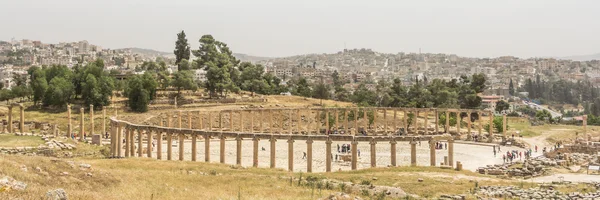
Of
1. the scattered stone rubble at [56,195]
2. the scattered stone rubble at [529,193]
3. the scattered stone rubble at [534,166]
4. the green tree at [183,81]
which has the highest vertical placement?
the green tree at [183,81]

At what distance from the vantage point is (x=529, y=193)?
3155 cm

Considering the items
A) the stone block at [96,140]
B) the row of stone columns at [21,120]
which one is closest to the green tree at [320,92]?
the stone block at [96,140]

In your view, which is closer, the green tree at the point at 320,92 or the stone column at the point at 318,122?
the stone column at the point at 318,122

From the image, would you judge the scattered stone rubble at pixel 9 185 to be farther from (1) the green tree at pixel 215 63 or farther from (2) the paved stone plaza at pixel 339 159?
(1) the green tree at pixel 215 63

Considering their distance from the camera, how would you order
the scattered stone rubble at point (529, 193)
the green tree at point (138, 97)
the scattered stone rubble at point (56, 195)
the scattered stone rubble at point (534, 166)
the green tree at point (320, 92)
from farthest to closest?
the green tree at point (320, 92), the green tree at point (138, 97), the scattered stone rubble at point (534, 166), the scattered stone rubble at point (529, 193), the scattered stone rubble at point (56, 195)

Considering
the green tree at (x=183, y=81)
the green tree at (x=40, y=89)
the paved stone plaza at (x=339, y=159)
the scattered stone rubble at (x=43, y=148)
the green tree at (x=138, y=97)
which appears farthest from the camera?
the green tree at (x=183, y=81)

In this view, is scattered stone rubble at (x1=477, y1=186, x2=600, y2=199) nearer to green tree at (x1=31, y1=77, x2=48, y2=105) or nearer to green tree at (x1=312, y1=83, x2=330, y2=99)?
green tree at (x1=31, y1=77, x2=48, y2=105)

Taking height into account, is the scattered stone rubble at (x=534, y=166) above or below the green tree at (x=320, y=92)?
below

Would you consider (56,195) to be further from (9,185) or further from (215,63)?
(215,63)

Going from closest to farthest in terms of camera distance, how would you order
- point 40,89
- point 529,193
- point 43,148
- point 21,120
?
1. point 529,193
2. point 43,148
3. point 21,120
4. point 40,89

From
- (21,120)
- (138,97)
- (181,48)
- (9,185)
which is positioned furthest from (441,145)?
(181,48)

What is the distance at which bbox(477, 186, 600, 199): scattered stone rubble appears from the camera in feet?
101

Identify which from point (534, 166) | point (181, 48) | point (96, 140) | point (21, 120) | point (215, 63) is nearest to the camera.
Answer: point (534, 166)

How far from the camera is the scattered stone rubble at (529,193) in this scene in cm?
3084
